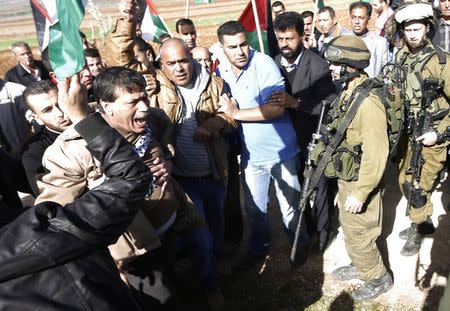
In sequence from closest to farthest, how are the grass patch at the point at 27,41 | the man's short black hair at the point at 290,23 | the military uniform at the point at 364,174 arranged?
the military uniform at the point at 364,174, the man's short black hair at the point at 290,23, the grass patch at the point at 27,41

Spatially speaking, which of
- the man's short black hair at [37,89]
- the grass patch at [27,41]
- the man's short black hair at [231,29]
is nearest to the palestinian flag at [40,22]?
the man's short black hair at [37,89]

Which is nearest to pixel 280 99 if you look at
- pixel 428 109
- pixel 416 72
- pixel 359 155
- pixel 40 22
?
pixel 359 155

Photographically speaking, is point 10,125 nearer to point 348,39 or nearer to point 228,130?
point 228,130

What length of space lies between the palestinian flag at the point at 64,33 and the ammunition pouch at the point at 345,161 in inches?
75.4

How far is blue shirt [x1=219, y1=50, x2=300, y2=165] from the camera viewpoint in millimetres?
3422

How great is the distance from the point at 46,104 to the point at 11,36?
23.0 meters

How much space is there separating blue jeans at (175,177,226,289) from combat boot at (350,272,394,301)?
1.19 m

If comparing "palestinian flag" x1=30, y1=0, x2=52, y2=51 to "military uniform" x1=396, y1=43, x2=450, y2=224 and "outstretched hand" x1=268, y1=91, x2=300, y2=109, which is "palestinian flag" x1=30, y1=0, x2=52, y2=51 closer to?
"outstretched hand" x1=268, y1=91, x2=300, y2=109

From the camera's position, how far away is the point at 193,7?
2428 centimetres

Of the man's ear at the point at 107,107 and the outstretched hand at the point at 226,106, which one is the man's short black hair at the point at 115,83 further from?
the outstretched hand at the point at 226,106

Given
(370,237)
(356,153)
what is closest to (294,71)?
(356,153)

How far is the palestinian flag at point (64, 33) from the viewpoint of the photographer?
2.68 meters

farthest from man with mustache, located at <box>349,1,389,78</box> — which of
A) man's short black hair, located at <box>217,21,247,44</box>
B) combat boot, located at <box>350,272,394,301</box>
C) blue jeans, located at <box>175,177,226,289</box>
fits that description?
blue jeans, located at <box>175,177,226,289</box>

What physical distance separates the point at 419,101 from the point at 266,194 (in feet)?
5.32
